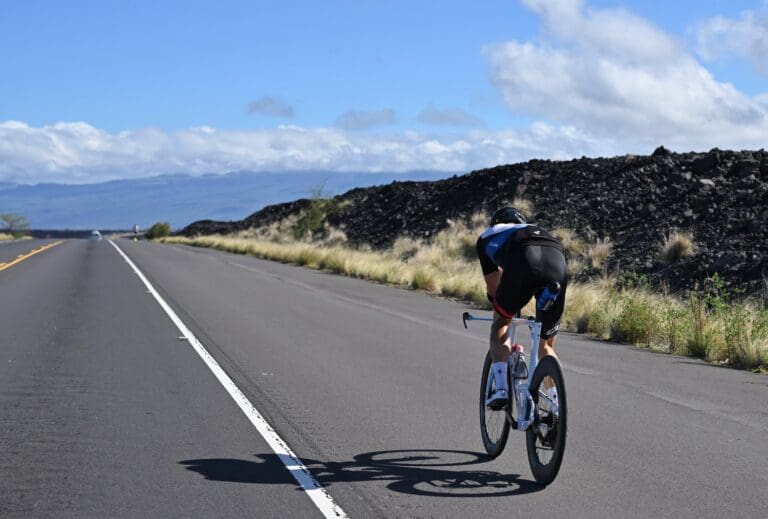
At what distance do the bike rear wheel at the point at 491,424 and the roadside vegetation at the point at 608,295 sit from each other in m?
5.99

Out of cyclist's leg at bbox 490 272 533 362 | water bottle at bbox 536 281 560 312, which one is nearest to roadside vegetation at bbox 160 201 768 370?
cyclist's leg at bbox 490 272 533 362

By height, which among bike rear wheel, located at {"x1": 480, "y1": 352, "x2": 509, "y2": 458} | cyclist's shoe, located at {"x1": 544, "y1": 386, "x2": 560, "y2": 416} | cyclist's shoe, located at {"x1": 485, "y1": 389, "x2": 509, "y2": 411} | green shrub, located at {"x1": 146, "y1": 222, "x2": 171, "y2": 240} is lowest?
bike rear wheel, located at {"x1": 480, "y1": 352, "x2": 509, "y2": 458}

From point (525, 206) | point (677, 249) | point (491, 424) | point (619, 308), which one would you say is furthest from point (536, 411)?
point (525, 206)

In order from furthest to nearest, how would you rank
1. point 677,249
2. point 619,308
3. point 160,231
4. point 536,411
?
point 160,231 < point 677,249 < point 619,308 < point 536,411

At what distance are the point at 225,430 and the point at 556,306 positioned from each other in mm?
3015

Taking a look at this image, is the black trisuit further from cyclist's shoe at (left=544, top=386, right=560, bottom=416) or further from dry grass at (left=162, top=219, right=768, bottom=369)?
dry grass at (left=162, top=219, right=768, bottom=369)

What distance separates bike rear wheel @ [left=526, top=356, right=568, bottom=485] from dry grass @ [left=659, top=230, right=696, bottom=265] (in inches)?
821

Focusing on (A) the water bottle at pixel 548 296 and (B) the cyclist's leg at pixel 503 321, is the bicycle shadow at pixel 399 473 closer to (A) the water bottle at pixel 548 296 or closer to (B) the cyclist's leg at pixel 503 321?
(B) the cyclist's leg at pixel 503 321

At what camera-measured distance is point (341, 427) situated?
7629 mm

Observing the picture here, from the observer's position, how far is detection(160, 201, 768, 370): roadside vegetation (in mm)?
12680

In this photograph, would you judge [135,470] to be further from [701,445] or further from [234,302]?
[234,302]

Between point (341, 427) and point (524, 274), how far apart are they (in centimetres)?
239

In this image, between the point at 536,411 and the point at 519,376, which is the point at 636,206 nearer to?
the point at 519,376

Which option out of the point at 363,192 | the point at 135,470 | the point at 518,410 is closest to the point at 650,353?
the point at 518,410
